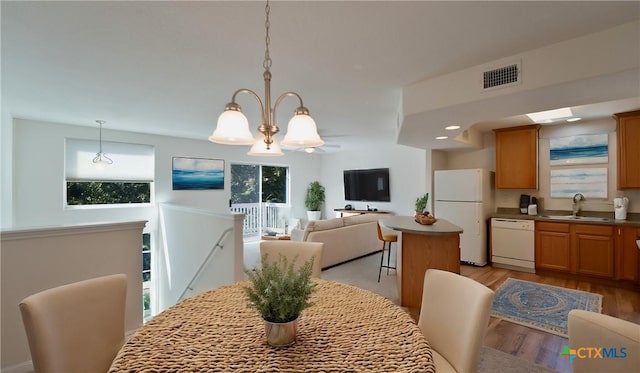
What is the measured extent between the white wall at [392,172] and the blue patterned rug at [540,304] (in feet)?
8.36

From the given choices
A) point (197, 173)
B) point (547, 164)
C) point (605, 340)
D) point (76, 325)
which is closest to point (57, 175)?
point (197, 173)

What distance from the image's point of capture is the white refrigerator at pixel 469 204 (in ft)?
15.3

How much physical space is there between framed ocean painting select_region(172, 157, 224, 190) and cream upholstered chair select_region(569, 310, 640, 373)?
19.9 ft

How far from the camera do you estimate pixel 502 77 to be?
2182 millimetres

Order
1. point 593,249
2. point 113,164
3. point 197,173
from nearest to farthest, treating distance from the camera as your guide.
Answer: point 593,249
point 113,164
point 197,173

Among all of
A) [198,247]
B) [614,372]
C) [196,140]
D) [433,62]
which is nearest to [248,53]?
[433,62]

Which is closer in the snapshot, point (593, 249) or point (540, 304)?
point (540, 304)

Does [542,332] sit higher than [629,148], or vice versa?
[629,148]

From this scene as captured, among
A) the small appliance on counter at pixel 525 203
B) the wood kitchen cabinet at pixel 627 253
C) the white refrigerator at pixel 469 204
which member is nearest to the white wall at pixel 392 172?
the white refrigerator at pixel 469 204

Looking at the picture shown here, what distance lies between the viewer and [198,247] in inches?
152

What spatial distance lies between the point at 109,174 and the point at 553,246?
740 cm

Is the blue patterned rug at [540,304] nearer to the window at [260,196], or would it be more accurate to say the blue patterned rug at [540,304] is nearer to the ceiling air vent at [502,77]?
the ceiling air vent at [502,77]

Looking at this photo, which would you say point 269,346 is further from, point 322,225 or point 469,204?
point 469,204

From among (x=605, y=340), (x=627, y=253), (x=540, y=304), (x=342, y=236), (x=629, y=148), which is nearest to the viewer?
(x=605, y=340)
